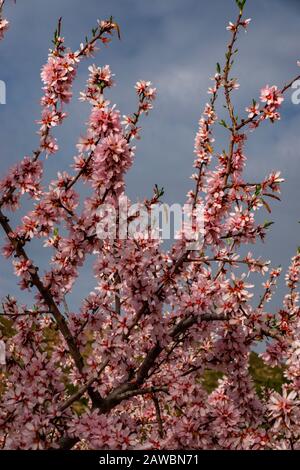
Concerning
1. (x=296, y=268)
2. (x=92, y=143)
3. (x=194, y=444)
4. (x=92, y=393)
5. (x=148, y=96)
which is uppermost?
(x=148, y=96)

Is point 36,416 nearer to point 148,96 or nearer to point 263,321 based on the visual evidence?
point 263,321

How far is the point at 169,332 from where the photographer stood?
719cm

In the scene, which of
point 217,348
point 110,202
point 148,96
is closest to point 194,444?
point 217,348

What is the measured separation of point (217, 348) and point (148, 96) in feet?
13.9

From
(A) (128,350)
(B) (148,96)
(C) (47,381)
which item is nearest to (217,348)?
(A) (128,350)

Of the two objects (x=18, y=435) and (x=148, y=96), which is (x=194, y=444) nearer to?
(x=18, y=435)

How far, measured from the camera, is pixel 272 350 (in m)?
6.93

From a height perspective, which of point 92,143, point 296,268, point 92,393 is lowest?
point 92,393

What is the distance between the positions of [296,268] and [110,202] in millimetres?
6324

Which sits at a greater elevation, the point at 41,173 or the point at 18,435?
the point at 41,173

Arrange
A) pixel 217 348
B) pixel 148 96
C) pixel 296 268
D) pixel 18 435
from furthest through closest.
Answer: pixel 296 268 → pixel 148 96 → pixel 217 348 → pixel 18 435

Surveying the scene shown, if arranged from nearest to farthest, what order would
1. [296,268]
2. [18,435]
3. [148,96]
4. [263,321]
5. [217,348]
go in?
[18,435]
[263,321]
[217,348]
[148,96]
[296,268]

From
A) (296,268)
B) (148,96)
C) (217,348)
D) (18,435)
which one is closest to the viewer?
(18,435)

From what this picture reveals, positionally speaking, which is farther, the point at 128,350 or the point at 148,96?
the point at 148,96
